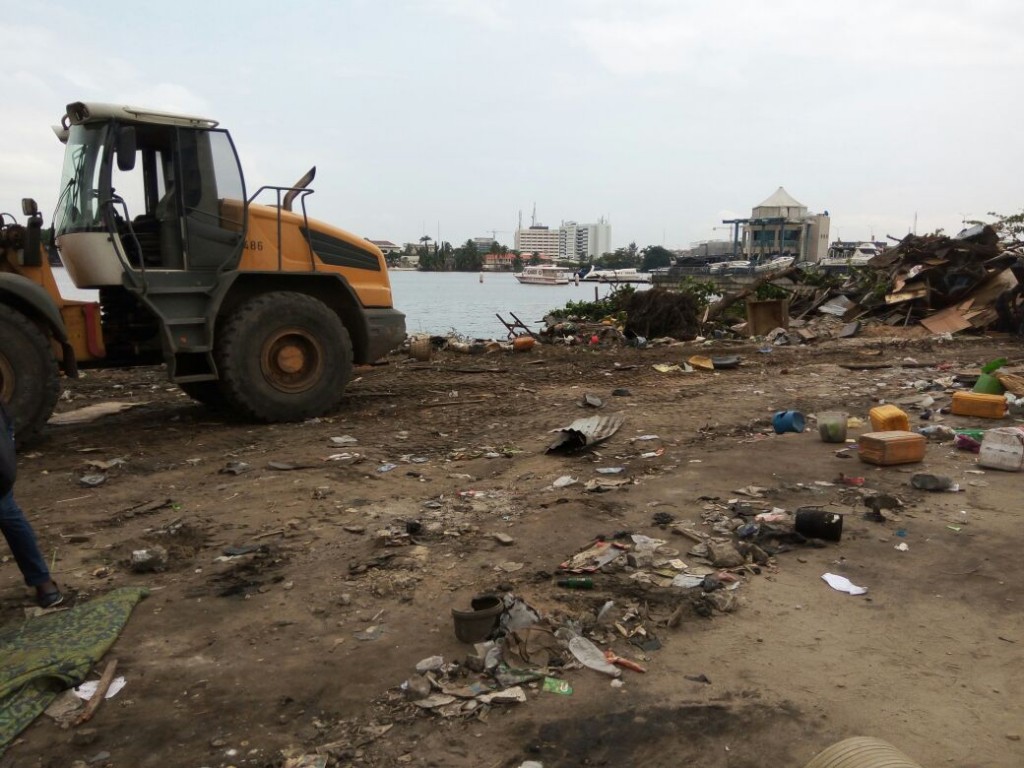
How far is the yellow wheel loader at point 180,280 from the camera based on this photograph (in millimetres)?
5848

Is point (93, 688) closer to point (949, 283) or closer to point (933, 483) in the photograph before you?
point (933, 483)

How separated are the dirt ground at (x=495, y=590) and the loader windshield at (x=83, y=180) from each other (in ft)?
5.90

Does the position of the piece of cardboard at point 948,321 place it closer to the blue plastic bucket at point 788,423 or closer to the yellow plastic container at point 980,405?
the yellow plastic container at point 980,405

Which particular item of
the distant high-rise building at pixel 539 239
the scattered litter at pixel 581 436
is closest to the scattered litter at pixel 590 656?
the scattered litter at pixel 581 436

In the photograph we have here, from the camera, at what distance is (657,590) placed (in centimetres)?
341

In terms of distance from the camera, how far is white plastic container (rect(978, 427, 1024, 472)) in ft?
16.6

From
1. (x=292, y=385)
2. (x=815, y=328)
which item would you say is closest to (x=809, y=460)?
(x=292, y=385)

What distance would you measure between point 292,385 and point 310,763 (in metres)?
5.09

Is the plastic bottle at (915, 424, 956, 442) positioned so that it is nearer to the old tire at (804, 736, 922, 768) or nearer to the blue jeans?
the old tire at (804, 736, 922, 768)

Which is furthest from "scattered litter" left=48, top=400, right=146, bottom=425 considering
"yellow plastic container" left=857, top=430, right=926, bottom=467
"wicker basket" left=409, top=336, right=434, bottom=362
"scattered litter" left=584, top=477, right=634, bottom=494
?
"yellow plastic container" left=857, top=430, right=926, bottom=467

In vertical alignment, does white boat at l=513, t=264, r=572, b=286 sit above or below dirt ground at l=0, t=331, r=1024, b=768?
above

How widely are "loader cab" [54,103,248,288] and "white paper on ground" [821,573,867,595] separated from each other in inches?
211

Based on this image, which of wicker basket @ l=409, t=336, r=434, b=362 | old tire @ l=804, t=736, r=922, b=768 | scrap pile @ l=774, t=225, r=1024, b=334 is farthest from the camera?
scrap pile @ l=774, t=225, r=1024, b=334

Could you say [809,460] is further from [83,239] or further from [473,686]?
[83,239]
